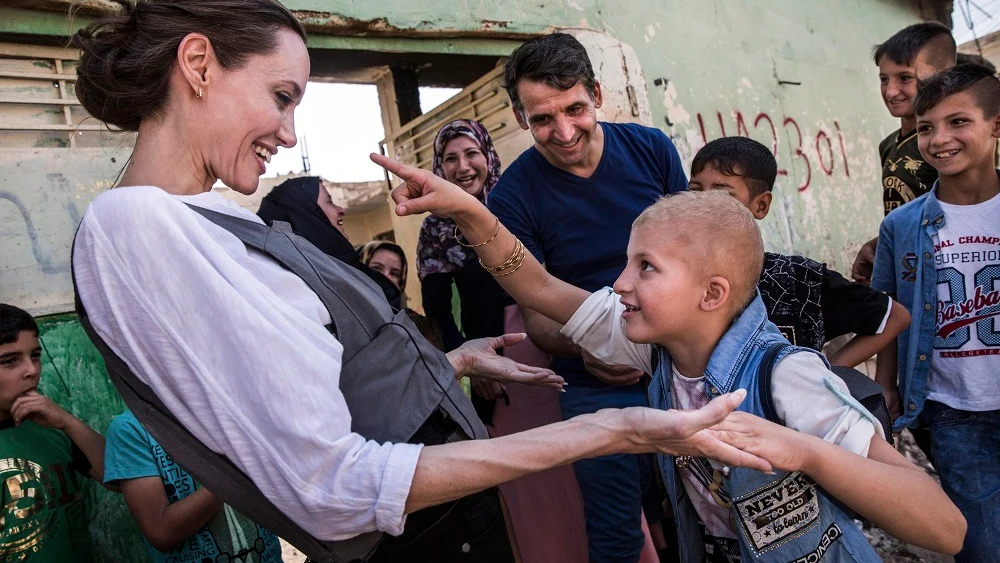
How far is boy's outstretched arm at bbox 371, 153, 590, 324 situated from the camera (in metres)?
1.75

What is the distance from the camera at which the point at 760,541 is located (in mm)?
1479

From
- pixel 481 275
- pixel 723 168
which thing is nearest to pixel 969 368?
pixel 723 168

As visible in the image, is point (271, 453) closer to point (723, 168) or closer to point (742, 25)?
point (723, 168)

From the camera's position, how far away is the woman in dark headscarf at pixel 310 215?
3365 mm

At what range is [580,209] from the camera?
8.67 feet

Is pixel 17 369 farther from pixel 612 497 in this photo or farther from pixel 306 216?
pixel 612 497

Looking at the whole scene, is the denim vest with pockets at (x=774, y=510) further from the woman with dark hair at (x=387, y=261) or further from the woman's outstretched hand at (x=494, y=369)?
the woman with dark hair at (x=387, y=261)

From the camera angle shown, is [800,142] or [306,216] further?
[800,142]

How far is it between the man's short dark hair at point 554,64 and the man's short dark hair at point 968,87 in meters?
1.28

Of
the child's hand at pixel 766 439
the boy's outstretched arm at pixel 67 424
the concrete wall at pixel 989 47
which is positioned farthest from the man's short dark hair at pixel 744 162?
the concrete wall at pixel 989 47

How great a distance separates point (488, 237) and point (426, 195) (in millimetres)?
265

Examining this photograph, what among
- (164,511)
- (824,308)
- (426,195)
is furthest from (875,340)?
(164,511)

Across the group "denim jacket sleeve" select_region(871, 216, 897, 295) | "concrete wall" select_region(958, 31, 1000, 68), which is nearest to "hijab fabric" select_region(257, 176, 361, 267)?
"denim jacket sleeve" select_region(871, 216, 897, 295)

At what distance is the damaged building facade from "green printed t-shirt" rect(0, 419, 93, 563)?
11.7 inches
